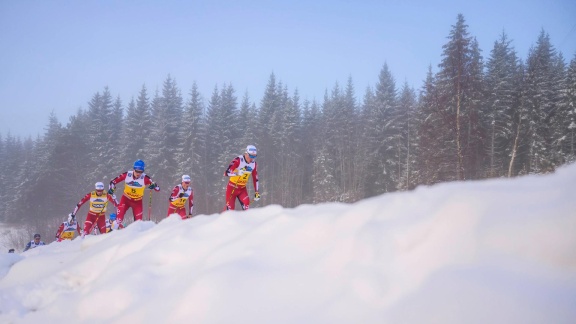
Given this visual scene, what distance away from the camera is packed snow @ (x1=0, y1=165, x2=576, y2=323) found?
1.63 m

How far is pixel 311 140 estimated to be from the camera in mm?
43438

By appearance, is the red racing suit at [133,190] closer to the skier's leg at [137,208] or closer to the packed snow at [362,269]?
the skier's leg at [137,208]

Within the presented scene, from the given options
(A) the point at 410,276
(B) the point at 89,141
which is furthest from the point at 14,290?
(B) the point at 89,141

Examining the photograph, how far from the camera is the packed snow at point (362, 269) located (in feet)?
5.35

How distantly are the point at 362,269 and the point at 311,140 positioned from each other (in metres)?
41.5

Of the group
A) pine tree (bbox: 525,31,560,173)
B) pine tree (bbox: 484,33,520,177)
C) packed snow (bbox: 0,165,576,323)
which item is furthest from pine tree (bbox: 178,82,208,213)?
packed snow (bbox: 0,165,576,323)

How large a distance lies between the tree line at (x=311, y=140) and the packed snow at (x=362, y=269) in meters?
21.7

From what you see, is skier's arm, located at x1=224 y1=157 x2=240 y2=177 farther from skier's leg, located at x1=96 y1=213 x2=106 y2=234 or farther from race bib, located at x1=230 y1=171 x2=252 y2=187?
skier's leg, located at x1=96 y1=213 x2=106 y2=234

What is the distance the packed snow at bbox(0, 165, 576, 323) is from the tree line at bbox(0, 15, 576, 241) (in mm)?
21716

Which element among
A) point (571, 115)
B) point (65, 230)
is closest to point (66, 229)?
point (65, 230)

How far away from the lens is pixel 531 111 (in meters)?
25.9

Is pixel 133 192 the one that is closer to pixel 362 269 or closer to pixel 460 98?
pixel 362 269

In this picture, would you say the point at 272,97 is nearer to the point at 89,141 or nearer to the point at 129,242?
the point at 89,141

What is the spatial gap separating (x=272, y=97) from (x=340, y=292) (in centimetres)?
4462
